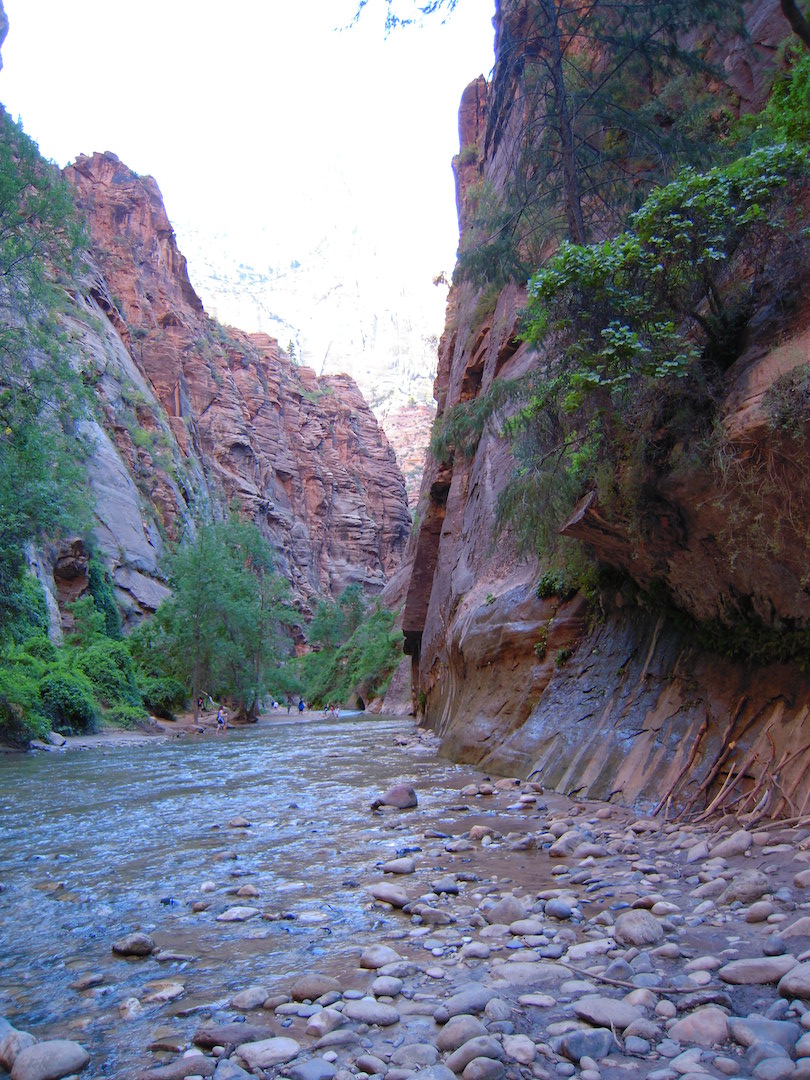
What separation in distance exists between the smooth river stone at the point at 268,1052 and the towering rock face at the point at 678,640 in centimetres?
385

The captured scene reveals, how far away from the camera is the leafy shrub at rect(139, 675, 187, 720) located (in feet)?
102

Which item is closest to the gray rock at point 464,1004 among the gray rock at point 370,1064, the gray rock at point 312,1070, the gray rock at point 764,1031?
the gray rock at point 370,1064

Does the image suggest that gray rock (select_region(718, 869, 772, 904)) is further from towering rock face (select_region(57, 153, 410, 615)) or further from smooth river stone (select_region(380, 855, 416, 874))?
towering rock face (select_region(57, 153, 410, 615))

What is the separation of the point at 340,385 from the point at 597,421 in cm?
10950

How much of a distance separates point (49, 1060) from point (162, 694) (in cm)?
3144

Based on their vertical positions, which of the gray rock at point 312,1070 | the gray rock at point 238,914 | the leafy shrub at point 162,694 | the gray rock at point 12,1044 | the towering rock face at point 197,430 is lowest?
the leafy shrub at point 162,694

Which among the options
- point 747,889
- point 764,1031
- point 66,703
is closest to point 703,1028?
point 764,1031

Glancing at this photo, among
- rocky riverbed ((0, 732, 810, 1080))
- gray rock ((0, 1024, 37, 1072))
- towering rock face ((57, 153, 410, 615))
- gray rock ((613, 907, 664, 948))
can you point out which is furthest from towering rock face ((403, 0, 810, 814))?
towering rock face ((57, 153, 410, 615))

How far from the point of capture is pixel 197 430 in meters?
71.9

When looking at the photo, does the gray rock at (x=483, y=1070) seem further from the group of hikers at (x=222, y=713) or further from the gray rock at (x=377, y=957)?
the group of hikers at (x=222, y=713)

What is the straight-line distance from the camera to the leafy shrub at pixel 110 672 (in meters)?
26.1

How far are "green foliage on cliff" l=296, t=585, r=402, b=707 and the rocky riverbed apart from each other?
34.0 m

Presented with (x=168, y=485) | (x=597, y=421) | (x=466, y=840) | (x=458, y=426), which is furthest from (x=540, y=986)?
(x=168, y=485)

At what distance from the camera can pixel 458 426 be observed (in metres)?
11.2
